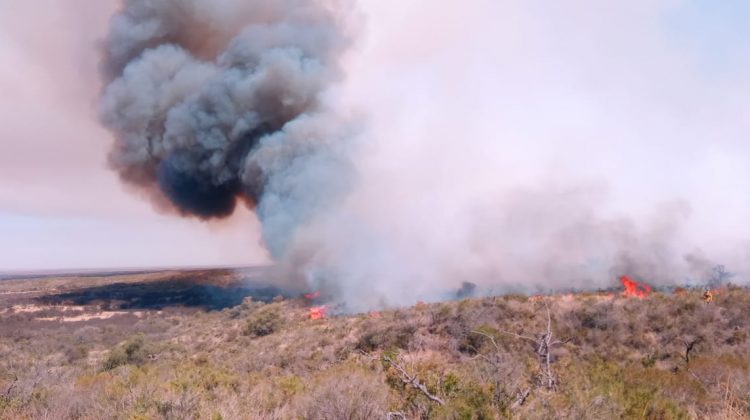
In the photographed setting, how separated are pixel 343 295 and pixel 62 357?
48.3 ft

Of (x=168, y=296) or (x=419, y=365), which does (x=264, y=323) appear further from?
(x=168, y=296)

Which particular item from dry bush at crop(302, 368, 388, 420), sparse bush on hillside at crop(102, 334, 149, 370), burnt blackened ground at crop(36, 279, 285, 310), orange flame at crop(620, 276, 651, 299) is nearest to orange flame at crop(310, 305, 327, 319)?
sparse bush on hillside at crop(102, 334, 149, 370)

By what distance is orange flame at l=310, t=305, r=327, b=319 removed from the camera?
24.8 metres

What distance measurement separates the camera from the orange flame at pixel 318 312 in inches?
974

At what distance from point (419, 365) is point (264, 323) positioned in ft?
59.4

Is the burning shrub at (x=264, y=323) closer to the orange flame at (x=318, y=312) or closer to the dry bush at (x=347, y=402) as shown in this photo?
the orange flame at (x=318, y=312)

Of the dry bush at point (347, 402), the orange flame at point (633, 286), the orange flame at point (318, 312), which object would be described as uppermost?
the dry bush at point (347, 402)

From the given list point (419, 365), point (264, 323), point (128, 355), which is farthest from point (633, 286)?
point (128, 355)

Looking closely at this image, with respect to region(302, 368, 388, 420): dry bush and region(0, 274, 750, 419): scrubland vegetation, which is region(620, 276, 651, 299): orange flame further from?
region(302, 368, 388, 420): dry bush

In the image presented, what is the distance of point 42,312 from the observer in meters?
40.9

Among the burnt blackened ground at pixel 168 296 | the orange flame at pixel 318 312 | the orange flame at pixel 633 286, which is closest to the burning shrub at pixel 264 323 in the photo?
the orange flame at pixel 318 312

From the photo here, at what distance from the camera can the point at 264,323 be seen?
24250mm

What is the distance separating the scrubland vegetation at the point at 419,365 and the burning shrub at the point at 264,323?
85 mm

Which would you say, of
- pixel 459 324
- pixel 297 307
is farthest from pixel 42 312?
pixel 459 324
